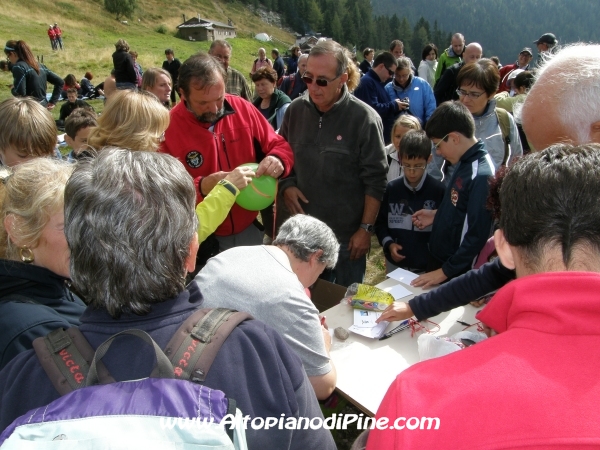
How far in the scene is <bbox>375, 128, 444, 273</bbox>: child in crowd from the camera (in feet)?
10.9

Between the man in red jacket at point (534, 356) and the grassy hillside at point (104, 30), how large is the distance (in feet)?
53.2

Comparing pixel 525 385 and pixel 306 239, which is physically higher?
pixel 525 385

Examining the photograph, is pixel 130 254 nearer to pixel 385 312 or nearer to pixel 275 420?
pixel 275 420

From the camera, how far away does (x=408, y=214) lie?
3.43 m

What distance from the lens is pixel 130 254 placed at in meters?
1.04

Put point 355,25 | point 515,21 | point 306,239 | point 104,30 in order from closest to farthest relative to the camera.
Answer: point 306,239 < point 104,30 < point 355,25 < point 515,21

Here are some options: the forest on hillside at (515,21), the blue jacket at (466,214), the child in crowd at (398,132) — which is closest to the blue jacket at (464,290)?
the blue jacket at (466,214)

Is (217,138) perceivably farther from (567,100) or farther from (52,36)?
(52,36)

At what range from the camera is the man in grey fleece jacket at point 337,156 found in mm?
3154

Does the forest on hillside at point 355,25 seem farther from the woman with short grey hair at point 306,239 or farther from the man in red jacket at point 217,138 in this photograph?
the woman with short grey hair at point 306,239

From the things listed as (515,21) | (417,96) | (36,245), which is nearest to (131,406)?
(36,245)

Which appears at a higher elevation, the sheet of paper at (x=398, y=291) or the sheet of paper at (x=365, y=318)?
the sheet of paper at (x=398, y=291)

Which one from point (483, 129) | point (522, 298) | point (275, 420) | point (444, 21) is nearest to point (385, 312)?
point (275, 420)

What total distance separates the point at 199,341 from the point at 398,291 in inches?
78.1
